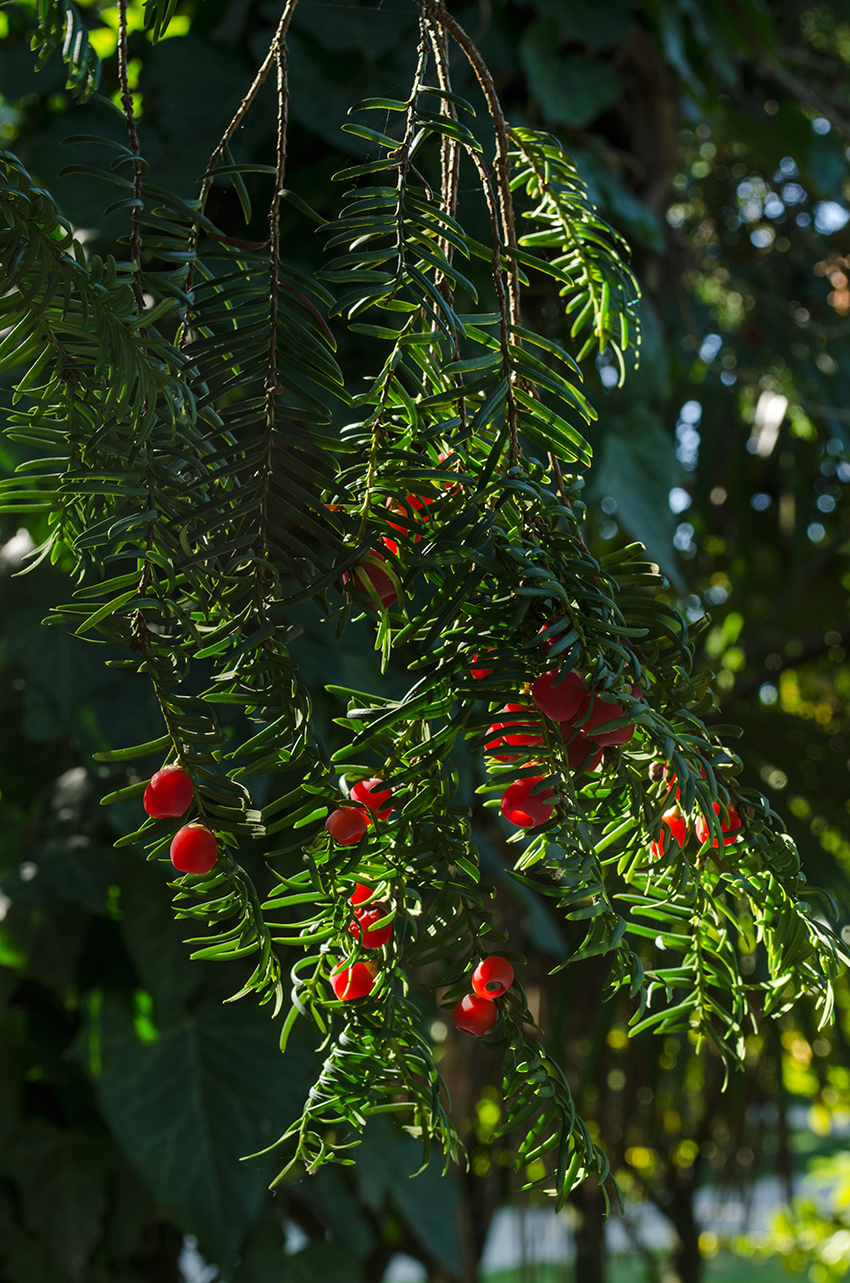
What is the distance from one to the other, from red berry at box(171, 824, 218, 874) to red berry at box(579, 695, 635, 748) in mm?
64

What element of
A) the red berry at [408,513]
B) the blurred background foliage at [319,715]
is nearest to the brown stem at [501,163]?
the red berry at [408,513]

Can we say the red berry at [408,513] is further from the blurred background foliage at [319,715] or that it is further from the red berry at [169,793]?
the blurred background foliage at [319,715]

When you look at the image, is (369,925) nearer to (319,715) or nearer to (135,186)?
(135,186)

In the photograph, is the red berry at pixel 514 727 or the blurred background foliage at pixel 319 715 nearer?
the red berry at pixel 514 727

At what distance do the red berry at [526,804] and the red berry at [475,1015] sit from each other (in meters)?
0.03

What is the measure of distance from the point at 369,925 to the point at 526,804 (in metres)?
0.04

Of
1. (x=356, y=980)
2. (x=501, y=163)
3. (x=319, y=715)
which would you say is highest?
(x=501, y=163)

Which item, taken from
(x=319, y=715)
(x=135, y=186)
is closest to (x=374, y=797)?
(x=135, y=186)

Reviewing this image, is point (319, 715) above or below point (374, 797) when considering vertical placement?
below

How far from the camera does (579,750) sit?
179 mm

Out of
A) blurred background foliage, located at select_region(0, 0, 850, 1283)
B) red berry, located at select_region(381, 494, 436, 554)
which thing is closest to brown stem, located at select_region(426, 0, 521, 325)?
red berry, located at select_region(381, 494, 436, 554)

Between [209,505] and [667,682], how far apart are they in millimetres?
87

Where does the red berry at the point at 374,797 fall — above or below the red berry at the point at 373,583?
below

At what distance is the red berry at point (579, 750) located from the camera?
17 cm
